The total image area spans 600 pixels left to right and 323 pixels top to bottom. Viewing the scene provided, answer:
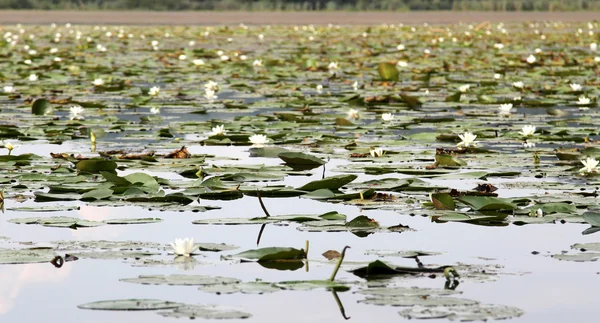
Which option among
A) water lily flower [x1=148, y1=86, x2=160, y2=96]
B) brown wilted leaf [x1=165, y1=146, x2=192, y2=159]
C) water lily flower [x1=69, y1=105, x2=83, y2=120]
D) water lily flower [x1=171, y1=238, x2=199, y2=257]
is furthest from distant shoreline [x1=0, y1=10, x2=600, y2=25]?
water lily flower [x1=171, y1=238, x2=199, y2=257]

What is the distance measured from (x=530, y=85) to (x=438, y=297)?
8.06 metres

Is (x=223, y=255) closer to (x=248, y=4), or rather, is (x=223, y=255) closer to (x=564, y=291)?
(x=564, y=291)

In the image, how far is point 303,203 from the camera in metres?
4.27

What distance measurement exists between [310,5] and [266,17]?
6.89 metres

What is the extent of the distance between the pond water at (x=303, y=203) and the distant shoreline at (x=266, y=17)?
2501 centimetres

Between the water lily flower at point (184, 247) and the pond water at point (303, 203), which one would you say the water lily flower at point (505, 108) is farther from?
the water lily flower at point (184, 247)

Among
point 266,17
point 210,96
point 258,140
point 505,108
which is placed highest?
point 258,140

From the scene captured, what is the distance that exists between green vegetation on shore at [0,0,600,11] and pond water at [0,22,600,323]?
33.4 m

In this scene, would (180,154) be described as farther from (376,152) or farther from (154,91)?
(154,91)

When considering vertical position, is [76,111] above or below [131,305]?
below

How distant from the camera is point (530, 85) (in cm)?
1051

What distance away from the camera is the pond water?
282 centimetres

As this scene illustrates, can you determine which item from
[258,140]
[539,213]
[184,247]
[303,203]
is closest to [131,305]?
[184,247]

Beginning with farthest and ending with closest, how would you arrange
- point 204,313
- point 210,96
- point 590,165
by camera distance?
point 210,96
point 590,165
point 204,313
